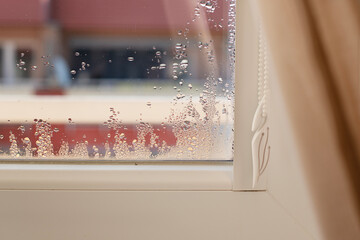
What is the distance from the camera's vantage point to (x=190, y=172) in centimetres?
100

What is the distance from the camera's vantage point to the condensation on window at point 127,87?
3.52ft

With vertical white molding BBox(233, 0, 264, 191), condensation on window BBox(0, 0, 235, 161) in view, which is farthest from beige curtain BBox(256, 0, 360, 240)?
condensation on window BBox(0, 0, 235, 161)

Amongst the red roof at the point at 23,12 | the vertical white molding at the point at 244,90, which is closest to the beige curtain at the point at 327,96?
the vertical white molding at the point at 244,90

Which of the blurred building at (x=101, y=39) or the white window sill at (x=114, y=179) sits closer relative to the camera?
the white window sill at (x=114, y=179)

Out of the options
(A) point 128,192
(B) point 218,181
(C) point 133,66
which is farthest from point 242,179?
(C) point 133,66

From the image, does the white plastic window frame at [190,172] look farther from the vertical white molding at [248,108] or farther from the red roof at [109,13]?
the red roof at [109,13]

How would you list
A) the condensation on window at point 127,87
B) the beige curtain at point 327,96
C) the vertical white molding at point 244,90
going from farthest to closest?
the condensation on window at point 127,87, the vertical white molding at point 244,90, the beige curtain at point 327,96

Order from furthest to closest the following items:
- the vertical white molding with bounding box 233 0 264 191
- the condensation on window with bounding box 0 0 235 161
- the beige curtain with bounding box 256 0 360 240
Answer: the condensation on window with bounding box 0 0 235 161 < the vertical white molding with bounding box 233 0 264 191 < the beige curtain with bounding box 256 0 360 240

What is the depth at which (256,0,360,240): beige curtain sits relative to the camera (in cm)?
66

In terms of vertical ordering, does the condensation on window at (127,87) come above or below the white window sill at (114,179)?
above

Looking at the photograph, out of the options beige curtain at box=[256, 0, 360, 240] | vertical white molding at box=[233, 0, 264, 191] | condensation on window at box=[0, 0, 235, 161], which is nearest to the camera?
beige curtain at box=[256, 0, 360, 240]

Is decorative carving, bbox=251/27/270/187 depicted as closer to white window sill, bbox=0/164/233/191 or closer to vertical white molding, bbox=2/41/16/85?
white window sill, bbox=0/164/233/191

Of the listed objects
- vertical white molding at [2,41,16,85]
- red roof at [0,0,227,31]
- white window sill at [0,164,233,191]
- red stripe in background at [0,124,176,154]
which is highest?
red roof at [0,0,227,31]

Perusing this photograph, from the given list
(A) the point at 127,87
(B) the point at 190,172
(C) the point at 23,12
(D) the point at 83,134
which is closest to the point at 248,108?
(B) the point at 190,172
